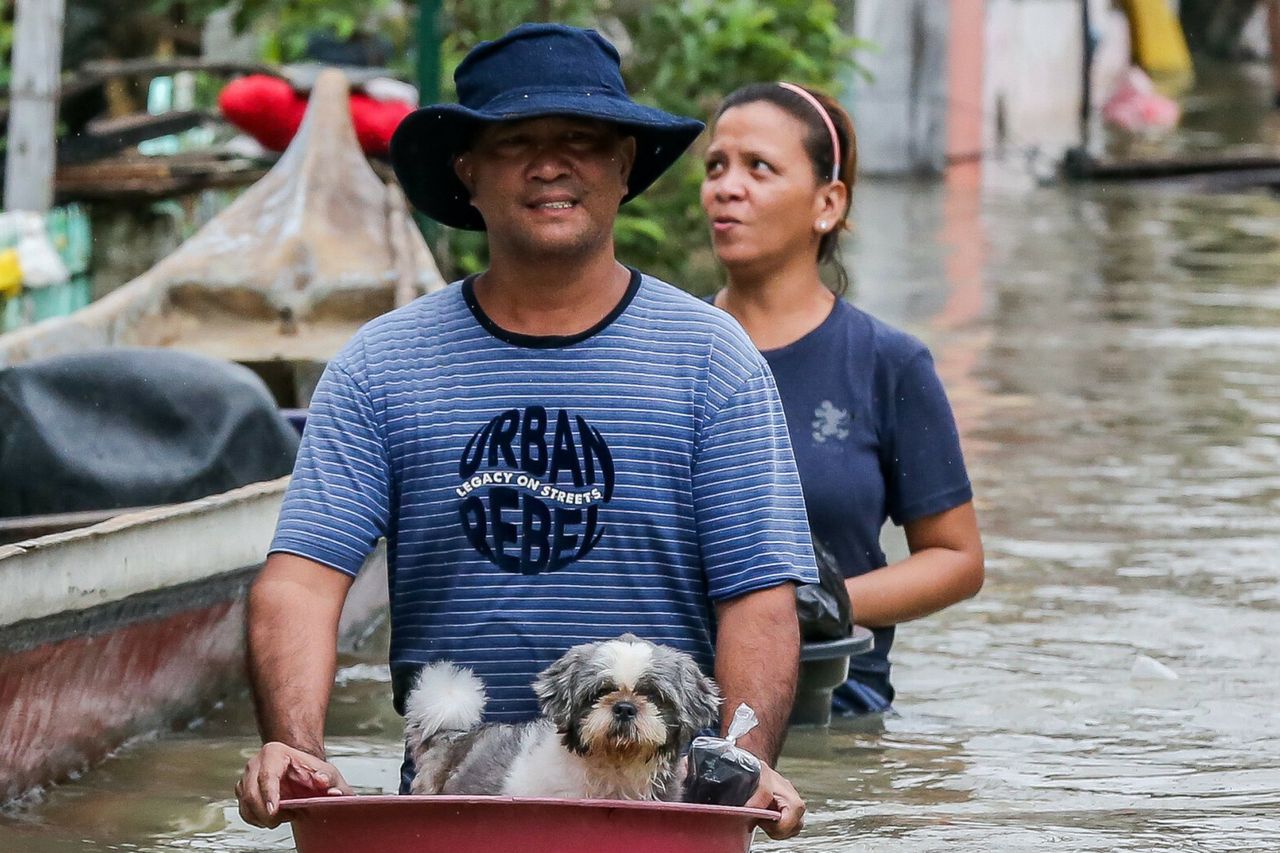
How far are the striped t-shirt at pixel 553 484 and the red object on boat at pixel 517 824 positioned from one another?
20.9 inches

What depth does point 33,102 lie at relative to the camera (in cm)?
1030

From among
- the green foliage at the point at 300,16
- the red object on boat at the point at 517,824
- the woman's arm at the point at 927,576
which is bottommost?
the woman's arm at the point at 927,576

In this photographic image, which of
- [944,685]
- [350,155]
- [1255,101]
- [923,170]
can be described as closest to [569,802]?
[944,685]

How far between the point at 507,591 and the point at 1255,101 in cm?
3347

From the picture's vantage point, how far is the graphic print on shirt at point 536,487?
3.47m

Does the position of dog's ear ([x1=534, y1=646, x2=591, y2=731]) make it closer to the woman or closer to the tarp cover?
the woman

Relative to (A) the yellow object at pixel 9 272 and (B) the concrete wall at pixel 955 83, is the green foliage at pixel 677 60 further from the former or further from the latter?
(B) the concrete wall at pixel 955 83

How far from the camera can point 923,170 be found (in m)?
23.1

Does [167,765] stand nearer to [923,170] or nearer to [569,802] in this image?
[569,802]

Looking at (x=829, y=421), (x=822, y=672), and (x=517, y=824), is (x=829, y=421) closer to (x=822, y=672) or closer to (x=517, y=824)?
(x=822, y=672)

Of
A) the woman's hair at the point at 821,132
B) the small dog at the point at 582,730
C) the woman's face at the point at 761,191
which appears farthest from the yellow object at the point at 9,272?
the small dog at the point at 582,730

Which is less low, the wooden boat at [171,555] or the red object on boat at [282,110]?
the red object on boat at [282,110]

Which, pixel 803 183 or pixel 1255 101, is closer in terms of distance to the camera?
pixel 803 183

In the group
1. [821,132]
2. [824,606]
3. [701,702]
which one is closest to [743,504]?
[701,702]
